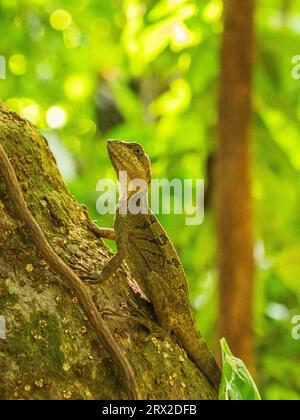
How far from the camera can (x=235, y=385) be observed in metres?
2.15

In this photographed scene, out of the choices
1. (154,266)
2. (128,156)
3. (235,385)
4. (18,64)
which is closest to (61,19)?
(18,64)

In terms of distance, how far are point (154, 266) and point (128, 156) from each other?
1.67 ft

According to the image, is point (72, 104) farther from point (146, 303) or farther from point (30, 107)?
point (146, 303)

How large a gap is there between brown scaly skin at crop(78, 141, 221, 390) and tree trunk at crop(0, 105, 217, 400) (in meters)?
0.06

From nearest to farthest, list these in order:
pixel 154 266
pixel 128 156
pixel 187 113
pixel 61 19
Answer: pixel 154 266 → pixel 128 156 → pixel 187 113 → pixel 61 19

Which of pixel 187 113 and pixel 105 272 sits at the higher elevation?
pixel 187 113

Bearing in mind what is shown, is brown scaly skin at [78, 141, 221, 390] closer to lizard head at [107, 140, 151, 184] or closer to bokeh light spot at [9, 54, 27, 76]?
lizard head at [107, 140, 151, 184]

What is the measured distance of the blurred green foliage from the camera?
434 centimetres

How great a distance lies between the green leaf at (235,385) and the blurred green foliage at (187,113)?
1917 millimetres

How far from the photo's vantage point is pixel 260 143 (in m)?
4.25

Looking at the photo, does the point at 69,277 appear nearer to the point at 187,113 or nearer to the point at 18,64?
the point at 187,113

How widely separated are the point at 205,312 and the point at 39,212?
7.29ft

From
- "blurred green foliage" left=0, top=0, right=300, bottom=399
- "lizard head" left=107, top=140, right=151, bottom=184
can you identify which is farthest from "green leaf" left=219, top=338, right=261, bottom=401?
"blurred green foliage" left=0, top=0, right=300, bottom=399

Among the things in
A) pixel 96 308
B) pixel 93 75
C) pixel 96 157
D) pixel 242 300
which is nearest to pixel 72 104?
pixel 93 75
